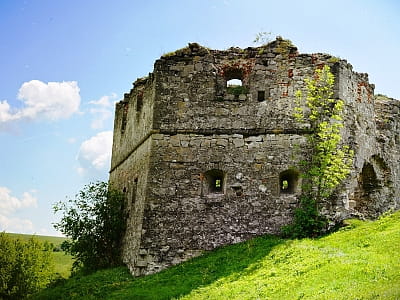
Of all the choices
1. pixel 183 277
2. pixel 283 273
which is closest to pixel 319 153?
pixel 283 273

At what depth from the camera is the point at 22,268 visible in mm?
32656

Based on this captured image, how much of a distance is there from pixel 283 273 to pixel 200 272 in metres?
2.60

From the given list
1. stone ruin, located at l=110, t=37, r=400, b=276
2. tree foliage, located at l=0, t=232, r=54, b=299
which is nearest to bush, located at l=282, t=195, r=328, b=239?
stone ruin, located at l=110, t=37, r=400, b=276

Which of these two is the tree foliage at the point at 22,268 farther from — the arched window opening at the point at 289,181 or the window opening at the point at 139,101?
the arched window opening at the point at 289,181

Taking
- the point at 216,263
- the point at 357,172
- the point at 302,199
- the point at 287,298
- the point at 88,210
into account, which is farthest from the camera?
the point at 88,210

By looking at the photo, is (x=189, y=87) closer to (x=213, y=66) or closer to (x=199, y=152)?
(x=213, y=66)

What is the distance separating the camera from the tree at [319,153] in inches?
530

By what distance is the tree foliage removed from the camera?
31.5 meters

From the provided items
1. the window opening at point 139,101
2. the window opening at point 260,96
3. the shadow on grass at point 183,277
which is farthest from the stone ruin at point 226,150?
the window opening at point 139,101

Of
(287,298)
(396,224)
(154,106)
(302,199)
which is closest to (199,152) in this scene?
(154,106)

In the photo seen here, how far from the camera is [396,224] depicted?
11.8 m

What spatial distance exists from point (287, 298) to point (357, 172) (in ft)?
23.0

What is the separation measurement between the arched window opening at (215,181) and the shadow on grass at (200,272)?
176 cm

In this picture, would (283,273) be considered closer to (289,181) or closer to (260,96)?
(289,181)
